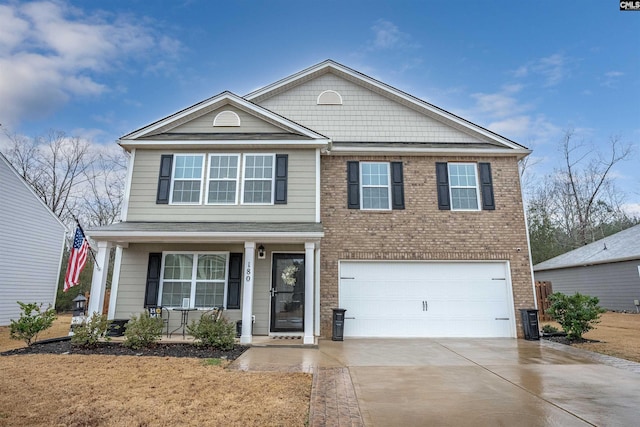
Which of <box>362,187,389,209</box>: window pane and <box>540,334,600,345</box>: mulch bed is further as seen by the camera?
<box>362,187,389,209</box>: window pane

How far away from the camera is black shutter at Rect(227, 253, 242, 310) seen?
945 cm

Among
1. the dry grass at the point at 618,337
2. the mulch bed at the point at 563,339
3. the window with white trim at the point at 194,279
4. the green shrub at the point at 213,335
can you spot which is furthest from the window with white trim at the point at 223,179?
the dry grass at the point at 618,337

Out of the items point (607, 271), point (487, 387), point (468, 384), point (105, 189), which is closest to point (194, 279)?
point (468, 384)

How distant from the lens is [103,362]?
6.43m

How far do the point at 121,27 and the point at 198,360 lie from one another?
11730 millimetres

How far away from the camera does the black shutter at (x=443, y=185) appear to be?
34.8 ft

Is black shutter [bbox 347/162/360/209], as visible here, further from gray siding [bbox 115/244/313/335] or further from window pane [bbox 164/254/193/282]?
window pane [bbox 164/254/193/282]

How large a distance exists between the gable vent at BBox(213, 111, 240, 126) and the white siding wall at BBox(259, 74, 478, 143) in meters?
2.07

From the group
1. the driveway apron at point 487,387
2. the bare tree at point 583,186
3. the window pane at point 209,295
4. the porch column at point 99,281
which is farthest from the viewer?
the bare tree at point 583,186

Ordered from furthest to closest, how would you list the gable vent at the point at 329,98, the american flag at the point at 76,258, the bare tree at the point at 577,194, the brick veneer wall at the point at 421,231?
the bare tree at the point at 577,194 → the gable vent at the point at 329,98 → the brick veneer wall at the point at 421,231 → the american flag at the point at 76,258

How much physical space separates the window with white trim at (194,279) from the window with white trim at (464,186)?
23.2 feet

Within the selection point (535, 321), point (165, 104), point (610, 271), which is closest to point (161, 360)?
point (535, 321)

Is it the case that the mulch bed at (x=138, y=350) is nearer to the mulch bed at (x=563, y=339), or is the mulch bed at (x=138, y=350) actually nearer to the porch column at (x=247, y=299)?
the porch column at (x=247, y=299)

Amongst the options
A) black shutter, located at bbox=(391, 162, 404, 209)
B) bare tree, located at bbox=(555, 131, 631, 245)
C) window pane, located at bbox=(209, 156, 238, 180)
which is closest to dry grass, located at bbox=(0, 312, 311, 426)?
window pane, located at bbox=(209, 156, 238, 180)
